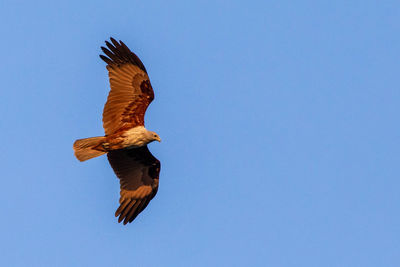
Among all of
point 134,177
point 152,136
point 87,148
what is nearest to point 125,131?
point 152,136

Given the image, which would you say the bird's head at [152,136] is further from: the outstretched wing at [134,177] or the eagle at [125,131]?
the outstretched wing at [134,177]

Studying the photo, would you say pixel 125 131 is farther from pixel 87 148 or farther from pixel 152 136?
pixel 87 148

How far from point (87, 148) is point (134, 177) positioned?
6.94ft

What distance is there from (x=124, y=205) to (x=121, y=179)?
2.40ft

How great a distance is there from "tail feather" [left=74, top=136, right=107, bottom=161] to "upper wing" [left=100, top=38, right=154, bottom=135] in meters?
0.68

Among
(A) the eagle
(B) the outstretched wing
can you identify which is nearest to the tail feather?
(A) the eagle

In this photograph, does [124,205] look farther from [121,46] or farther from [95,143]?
[121,46]

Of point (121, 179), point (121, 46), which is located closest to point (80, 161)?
point (121, 179)

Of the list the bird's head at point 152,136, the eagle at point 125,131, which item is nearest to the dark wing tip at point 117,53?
the eagle at point 125,131

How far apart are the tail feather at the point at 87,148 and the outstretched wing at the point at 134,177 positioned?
1.13 m

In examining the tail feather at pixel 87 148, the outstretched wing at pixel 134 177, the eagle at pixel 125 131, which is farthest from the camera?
the outstretched wing at pixel 134 177

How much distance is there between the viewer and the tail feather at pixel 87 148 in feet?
58.8

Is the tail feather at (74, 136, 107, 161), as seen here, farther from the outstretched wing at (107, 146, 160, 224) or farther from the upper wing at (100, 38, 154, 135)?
the outstretched wing at (107, 146, 160, 224)

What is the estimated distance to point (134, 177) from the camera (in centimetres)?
1967
